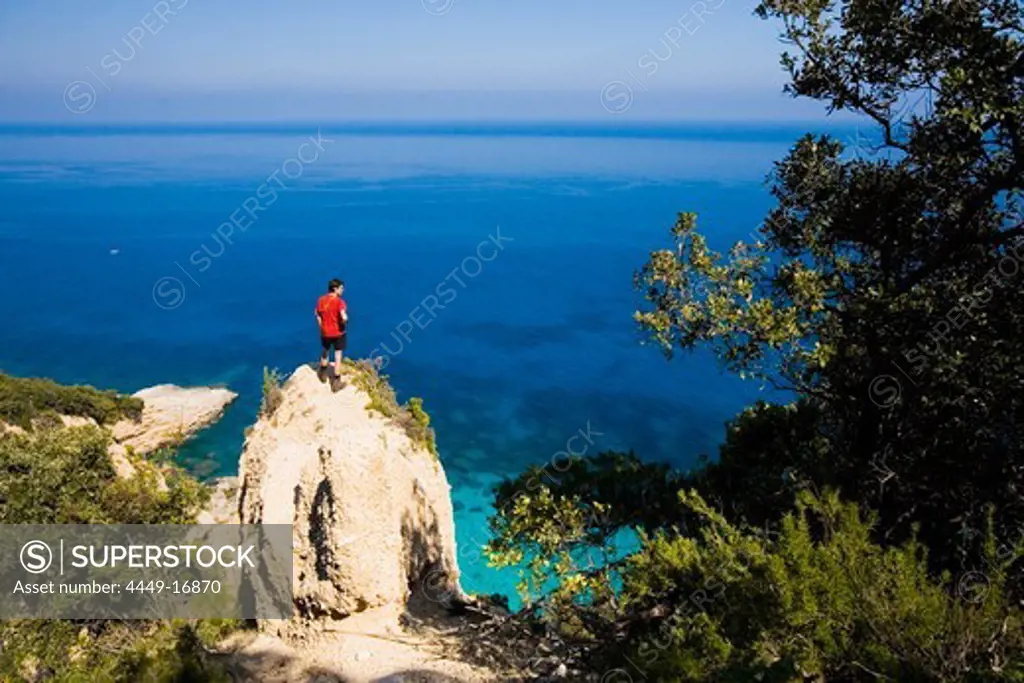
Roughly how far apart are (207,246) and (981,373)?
121938 millimetres

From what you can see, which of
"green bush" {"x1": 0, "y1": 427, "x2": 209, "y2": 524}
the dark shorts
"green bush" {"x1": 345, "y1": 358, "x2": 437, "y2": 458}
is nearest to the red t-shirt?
the dark shorts

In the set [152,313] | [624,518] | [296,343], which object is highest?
[152,313]

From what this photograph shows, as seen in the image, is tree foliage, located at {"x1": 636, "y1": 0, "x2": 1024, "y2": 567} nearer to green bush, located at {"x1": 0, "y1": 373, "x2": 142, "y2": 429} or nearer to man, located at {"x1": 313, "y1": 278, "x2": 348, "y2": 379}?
man, located at {"x1": 313, "y1": 278, "x2": 348, "y2": 379}

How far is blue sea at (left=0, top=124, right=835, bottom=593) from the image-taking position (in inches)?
2016

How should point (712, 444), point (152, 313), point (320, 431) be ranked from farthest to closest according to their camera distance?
point (152, 313) → point (712, 444) → point (320, 431)

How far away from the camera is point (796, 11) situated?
919 centimetres

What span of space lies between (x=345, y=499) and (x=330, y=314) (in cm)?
373

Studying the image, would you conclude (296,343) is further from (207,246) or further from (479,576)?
(207,246)

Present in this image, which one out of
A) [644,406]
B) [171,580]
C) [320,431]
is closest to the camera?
[320,431]

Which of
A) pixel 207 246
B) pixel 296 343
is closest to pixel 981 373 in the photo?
pixel 296 343

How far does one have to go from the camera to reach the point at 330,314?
14250mm

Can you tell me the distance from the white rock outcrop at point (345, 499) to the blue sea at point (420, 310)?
751 cm

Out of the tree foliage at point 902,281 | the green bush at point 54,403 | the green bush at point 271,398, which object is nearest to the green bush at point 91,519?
the green bush at point 271,398

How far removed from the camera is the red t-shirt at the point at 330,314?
14196 mm
